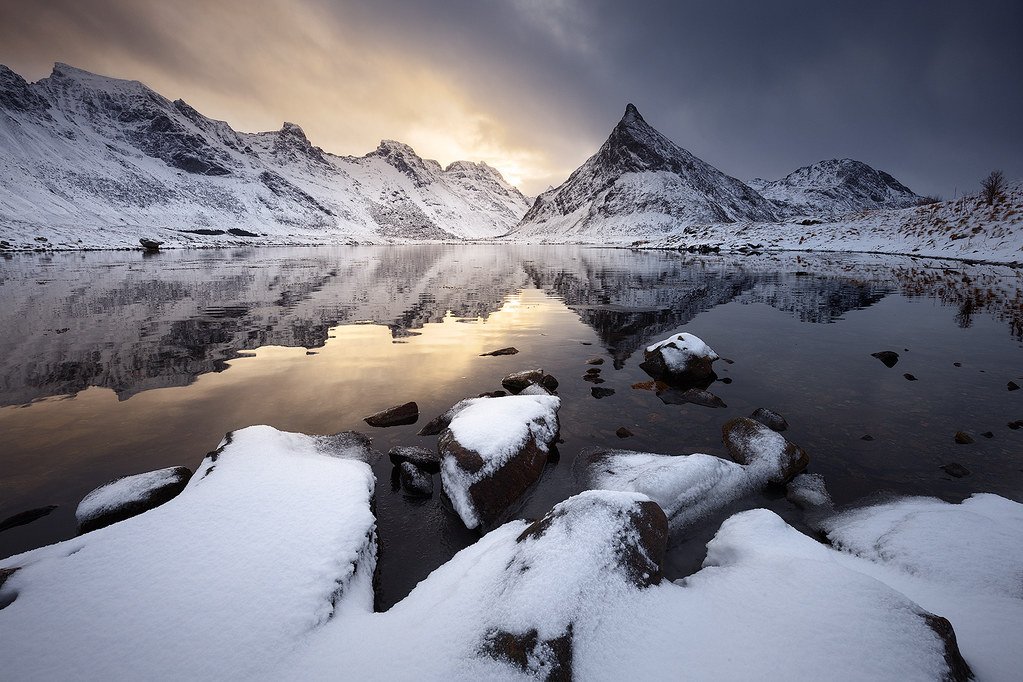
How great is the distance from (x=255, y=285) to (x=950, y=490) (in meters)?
33.5

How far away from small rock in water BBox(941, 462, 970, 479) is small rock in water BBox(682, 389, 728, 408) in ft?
11.1

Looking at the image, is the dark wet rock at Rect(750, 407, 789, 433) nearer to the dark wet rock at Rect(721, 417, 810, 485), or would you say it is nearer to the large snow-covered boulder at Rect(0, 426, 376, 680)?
the dark wet rock at Rect(721, 417, 810, 485)

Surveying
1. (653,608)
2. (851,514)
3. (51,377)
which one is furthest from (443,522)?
(51,377)

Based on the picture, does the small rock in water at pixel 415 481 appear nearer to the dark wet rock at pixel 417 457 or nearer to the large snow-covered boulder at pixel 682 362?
the dark wet rock at pixel 417 457

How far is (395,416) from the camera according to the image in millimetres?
8125

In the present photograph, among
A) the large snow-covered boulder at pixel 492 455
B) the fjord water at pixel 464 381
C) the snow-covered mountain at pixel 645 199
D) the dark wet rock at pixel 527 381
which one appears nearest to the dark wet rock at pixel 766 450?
the fjord water at pixel 464 381

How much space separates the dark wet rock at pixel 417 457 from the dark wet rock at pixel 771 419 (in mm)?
5909

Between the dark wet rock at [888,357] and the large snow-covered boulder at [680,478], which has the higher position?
the dark wet rock at [888,357]

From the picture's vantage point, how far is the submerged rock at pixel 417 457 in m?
6.50

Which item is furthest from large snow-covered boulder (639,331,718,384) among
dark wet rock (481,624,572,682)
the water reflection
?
dark wet rock (481,624,572,682)

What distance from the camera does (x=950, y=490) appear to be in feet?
19.4

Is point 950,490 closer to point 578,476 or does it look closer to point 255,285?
point 578,476

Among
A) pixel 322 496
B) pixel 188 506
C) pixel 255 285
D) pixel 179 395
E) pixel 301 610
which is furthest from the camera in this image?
pixel 255 285

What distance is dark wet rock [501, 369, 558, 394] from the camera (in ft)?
31.4
